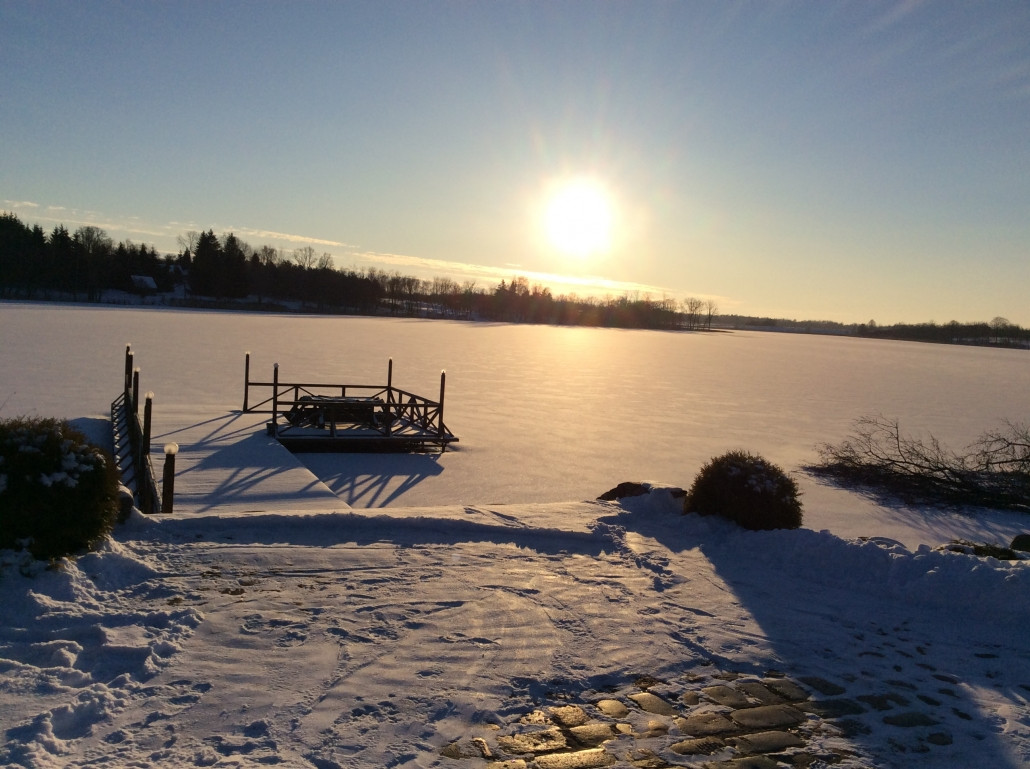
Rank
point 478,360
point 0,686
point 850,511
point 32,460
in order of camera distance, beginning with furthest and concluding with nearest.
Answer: point 478,360
point 850,511
point 32,460
point 0,686

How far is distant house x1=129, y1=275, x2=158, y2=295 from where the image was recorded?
8700 centimetres

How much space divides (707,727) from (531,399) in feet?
73.4

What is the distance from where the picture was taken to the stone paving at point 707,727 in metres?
3.44

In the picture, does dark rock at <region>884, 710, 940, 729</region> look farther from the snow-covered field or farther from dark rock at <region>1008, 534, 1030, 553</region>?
dark rock at <region>1008, 534, 1030, 553</region>

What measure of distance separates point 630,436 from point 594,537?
13.1 m

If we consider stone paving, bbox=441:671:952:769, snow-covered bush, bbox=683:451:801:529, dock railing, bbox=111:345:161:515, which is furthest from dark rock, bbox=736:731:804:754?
dock railing, bbox=111:345:161:515

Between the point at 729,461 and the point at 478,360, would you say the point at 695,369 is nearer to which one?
the point at 478,360

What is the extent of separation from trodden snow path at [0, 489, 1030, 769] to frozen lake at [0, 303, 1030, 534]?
6189 mm

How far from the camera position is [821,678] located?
4.43 m

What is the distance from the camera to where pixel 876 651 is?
4895 millimetres

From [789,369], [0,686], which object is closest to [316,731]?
[0,686]

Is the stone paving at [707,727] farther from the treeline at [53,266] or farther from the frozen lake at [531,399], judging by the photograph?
the treeline at [53,266]

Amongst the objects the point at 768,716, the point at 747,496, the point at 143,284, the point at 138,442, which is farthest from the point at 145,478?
the point at 143,284

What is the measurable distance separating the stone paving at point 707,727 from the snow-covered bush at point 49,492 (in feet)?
11.0
